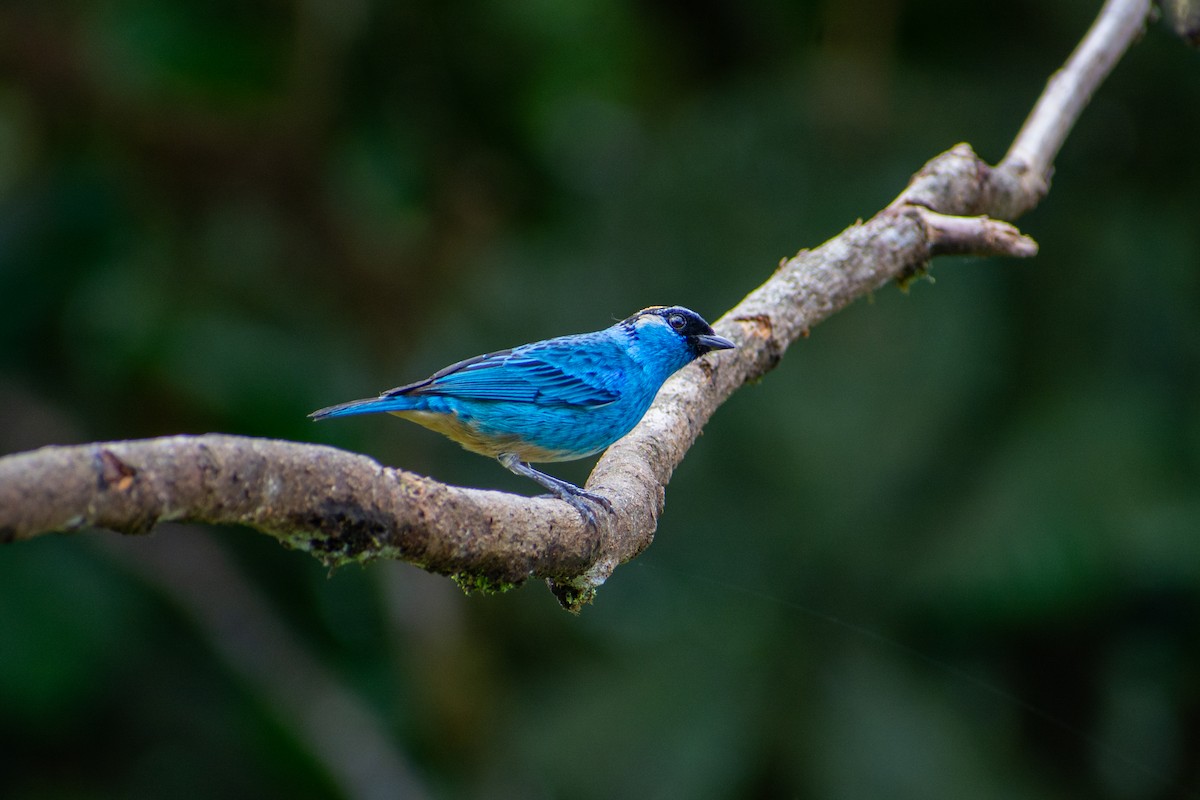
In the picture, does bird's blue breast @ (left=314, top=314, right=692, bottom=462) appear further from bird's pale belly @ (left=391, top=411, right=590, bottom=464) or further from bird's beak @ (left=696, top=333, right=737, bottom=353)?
bird's beak @ (left=696, top=333, right=737, bottom=353)

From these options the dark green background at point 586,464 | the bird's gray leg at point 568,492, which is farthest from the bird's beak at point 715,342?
the dark green background at point 586,464

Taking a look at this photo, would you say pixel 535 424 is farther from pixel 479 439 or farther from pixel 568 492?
pixel 568 492

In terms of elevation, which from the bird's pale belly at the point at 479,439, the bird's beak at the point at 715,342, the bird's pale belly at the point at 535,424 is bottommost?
the bird's pale belly at the point at 479,439

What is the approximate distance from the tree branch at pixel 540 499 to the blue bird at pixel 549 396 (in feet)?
0.36

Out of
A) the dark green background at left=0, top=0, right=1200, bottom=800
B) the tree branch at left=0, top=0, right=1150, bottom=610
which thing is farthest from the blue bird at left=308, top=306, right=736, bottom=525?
the dark green background at left=0, top=0, right=1200, bottom=800

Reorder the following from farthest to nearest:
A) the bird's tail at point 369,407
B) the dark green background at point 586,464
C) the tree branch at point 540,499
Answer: the dark green background at point 586,464 < the bird's tail at point 369,407 < the tree branch at point 540,499

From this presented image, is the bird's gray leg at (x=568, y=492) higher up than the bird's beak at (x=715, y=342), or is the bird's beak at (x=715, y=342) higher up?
the bird's beak at (x=715, y=342)

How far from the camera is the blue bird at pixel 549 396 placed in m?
3.62

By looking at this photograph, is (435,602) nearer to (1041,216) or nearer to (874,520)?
(874,520)

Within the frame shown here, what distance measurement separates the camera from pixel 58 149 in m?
6.52

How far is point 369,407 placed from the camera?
3367 mm

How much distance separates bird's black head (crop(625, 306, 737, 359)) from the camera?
146 inches

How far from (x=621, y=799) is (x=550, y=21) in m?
4.51

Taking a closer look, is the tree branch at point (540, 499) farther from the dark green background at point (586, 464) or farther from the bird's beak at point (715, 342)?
the dark green background at point (586, 464)
